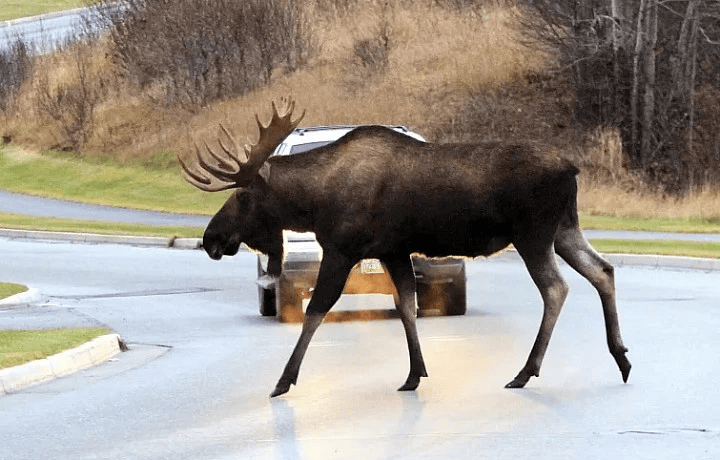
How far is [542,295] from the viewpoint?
12.1 meters

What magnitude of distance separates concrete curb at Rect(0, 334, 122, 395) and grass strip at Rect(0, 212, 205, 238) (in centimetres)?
1661

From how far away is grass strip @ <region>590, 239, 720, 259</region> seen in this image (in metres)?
25.9

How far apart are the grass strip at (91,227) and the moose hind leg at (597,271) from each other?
66.2 ft

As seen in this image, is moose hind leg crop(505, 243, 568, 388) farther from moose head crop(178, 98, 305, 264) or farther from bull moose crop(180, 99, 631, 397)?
moose head crop(178, 98, 305, 264)

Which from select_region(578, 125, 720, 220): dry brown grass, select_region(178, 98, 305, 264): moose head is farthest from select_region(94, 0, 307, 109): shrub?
select_region(178, 98, 305, 264): moose head

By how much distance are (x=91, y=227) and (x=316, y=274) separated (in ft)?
65.4

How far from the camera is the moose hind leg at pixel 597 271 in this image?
12.2 metres

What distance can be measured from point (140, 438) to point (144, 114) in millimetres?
45762

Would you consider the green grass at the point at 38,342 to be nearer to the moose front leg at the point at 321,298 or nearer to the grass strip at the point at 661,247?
the moose front leg at the point at 321,298

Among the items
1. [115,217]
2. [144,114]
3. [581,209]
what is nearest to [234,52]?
[144,114]

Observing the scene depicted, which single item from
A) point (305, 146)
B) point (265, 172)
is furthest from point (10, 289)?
point (265, 172)

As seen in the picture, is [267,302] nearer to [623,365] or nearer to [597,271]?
[597,271]

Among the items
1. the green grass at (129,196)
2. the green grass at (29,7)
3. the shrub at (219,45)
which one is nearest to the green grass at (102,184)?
the green grass at (129,196)

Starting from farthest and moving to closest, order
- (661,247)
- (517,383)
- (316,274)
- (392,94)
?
1. (392,94)
2. (661,247)
3. (316,274)
4. (517,383)
